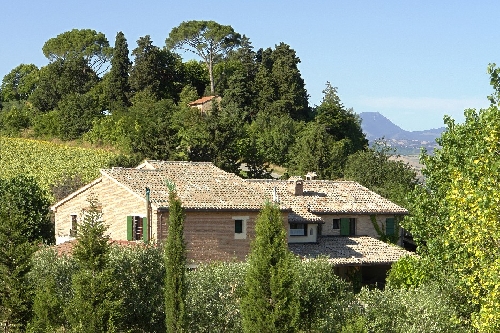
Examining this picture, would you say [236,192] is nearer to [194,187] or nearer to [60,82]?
[194,187]

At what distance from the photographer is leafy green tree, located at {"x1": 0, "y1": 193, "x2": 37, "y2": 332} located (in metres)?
24.8

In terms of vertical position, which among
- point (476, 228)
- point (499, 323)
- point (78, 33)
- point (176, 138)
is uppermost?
point (78, 33)

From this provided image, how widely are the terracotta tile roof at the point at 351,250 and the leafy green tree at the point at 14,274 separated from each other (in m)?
14.5

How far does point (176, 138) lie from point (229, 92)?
92.9 ft

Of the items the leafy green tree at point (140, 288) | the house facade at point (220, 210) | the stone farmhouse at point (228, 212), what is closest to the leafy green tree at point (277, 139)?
the stone farmhouse at point (228, 212)

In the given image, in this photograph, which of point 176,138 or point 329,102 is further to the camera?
point 329,102

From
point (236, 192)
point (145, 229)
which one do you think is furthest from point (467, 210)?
point (145, 229)

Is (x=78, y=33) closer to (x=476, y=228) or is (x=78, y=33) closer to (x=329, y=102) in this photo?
(x=329, y=102)

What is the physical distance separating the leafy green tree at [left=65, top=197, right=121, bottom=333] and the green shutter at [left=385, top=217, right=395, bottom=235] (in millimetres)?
22515

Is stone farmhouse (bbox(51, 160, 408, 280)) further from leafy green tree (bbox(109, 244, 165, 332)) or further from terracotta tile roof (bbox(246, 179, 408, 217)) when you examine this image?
leafy green tree (bbox(109, 244, 165, 332))

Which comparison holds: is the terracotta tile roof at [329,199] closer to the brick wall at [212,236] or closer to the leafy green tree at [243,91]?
the brick wall at [212,236]

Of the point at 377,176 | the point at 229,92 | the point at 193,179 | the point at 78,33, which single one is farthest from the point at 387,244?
the point at 78,33

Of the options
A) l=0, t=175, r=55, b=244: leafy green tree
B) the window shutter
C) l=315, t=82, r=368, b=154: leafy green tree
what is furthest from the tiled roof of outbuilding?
l=315, t=82, r=368, b=154: leafy green tree

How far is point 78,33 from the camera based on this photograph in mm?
96500
